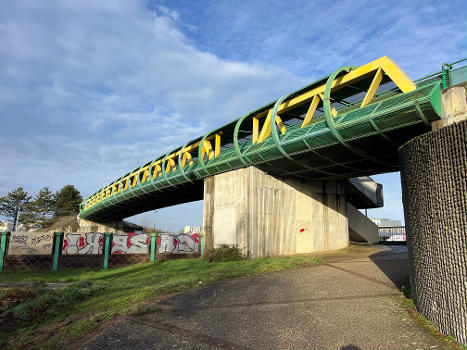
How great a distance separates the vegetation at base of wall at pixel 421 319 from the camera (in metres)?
5.67

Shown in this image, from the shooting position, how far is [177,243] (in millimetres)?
26406

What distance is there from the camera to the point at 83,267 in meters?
22.7

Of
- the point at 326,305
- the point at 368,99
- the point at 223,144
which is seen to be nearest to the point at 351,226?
the point at 223,144

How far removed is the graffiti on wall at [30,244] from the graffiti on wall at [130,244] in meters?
4.50

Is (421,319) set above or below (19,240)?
below

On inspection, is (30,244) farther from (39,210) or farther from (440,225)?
(39,210)

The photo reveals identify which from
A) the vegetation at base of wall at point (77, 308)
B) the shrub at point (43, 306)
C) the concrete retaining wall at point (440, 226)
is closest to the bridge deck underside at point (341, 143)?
Result: the concrete retaining wall at point (440, 226)

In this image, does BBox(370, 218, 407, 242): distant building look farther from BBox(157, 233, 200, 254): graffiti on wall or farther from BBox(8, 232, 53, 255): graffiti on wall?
BBox(8, 232, 53, 255): graffiti on wall

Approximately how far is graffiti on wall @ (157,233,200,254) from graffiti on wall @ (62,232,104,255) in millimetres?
4486

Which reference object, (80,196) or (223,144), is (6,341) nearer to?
(223,144)

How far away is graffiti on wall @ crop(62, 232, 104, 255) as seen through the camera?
952 inches

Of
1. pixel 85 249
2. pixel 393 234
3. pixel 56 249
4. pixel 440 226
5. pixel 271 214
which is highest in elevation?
pixel 271 214

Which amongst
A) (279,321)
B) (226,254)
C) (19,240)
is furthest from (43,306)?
(19,240)

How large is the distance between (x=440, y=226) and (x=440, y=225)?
20 mm
